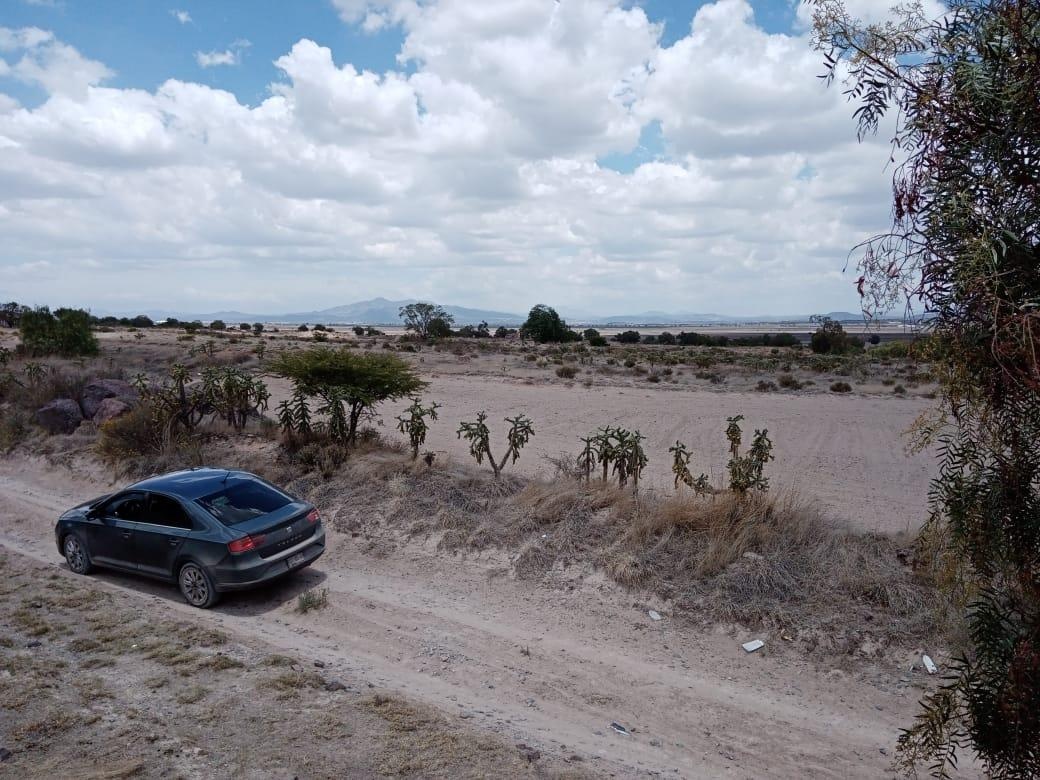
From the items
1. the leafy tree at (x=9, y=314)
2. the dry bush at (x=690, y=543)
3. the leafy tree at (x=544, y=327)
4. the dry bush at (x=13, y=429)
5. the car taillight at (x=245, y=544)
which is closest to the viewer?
the dry bush at (x=690, y=543)

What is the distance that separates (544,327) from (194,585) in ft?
226

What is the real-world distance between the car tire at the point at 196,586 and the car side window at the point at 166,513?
54 cm

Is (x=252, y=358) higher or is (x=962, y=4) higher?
(x=962, y=4)

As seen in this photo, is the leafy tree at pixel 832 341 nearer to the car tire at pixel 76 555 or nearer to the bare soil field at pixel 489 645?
the bare soil field at pixel 489 645

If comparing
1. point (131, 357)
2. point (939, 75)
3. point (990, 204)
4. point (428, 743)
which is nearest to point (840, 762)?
point (428, 743)

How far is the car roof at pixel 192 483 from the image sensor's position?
945cm

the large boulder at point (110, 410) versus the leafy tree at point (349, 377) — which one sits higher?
the leafy tree at point (349, 377)

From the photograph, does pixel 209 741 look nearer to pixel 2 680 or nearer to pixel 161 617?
pixel 2 680

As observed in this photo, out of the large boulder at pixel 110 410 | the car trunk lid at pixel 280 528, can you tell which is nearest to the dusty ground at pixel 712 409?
the car trunk lid at pixel 280 528

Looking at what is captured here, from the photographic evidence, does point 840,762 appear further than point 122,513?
No

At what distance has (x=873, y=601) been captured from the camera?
8.02 meters

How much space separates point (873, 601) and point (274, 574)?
7.01 metres

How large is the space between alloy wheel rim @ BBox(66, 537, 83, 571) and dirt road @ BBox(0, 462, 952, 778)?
1.73ft

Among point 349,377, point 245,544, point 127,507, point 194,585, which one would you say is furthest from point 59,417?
point 245,544
